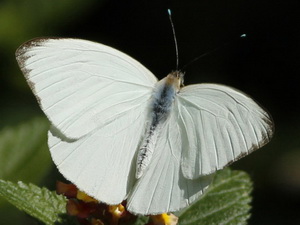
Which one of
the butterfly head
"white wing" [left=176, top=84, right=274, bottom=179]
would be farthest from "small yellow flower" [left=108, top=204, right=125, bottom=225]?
the butterfly head

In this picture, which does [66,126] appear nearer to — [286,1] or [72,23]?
[72,23]

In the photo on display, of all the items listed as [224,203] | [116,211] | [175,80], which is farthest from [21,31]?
[116,211]

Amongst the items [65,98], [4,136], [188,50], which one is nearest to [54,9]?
[188,50]

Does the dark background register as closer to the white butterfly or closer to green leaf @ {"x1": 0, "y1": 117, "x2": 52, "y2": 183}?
green leaf @ {"x1": 0, "y1": 117, "x2": 52, "y2": 183}

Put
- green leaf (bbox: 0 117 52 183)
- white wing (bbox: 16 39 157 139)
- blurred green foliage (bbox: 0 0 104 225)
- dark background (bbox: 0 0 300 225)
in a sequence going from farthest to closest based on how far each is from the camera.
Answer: dark background (bbox: 0 0 300 225), blurred green foliage (bbox: 0 0 104 225), green leaf (bbox: 0 117 52 183), white wing (bbox: 16 39 157 139)

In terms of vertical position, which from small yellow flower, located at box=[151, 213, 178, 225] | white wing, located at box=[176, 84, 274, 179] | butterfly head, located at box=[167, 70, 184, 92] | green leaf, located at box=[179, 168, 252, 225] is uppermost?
butterfly head, located at box=[167, 70, 184, 92]

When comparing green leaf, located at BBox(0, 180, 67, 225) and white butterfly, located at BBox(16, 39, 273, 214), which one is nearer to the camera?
white butterfly, located at BBox(16, 39, 273, 214)

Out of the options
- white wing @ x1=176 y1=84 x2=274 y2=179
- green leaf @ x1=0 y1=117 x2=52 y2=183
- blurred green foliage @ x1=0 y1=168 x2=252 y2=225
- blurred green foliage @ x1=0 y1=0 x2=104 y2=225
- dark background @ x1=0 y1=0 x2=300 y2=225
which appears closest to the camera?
white wing @ x1=176 y1=84 x2=274 y2=179

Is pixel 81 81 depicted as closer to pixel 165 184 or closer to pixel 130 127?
pixel 130 127

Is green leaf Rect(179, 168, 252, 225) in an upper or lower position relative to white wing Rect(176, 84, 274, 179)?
lower
